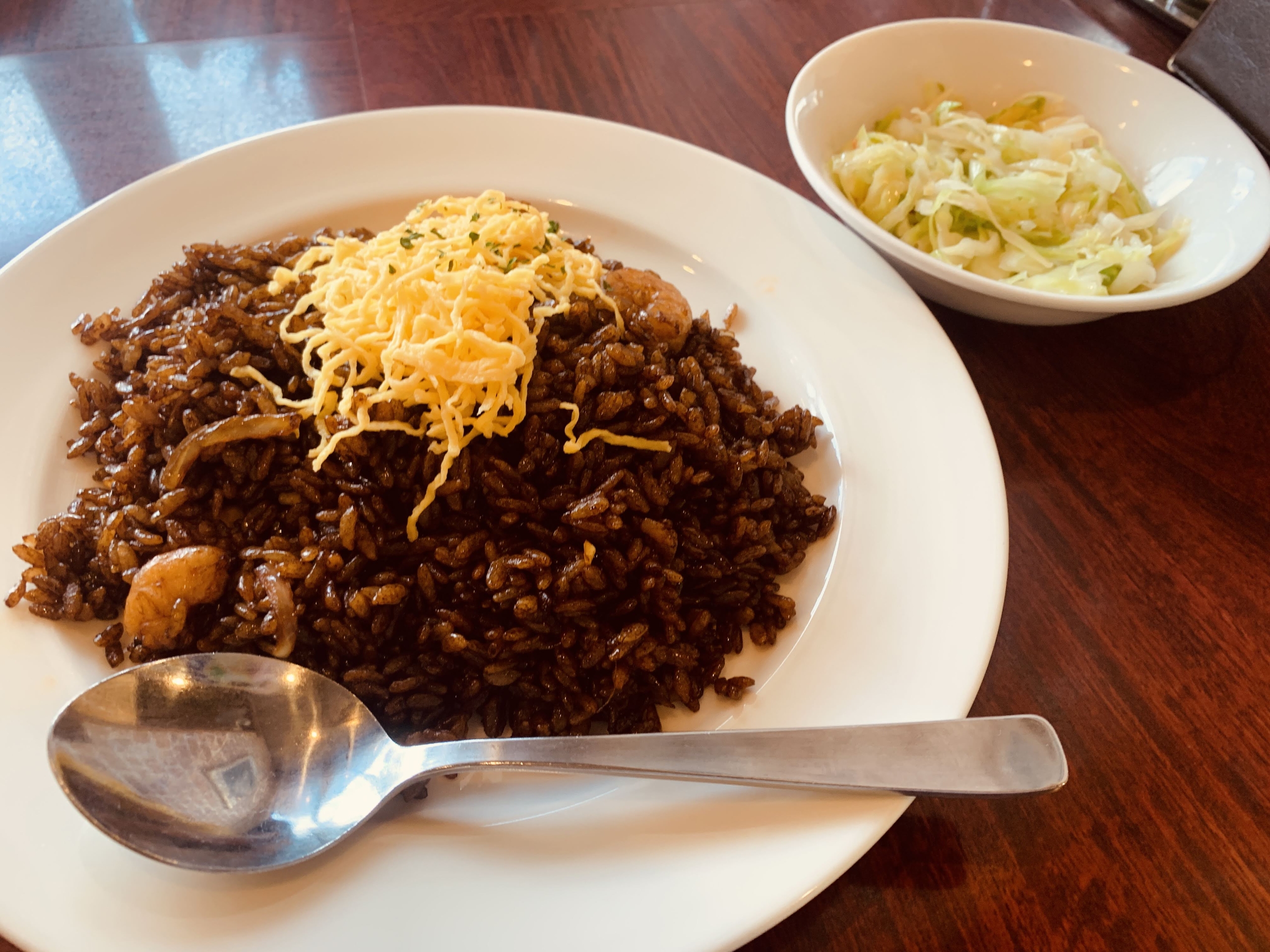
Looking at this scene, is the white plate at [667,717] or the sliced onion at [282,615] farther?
the sliced onion at [282,615]

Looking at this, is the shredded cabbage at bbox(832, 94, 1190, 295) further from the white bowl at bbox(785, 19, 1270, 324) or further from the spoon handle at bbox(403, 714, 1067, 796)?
the spoon handle at bbox(403, 714, 1067, 796)

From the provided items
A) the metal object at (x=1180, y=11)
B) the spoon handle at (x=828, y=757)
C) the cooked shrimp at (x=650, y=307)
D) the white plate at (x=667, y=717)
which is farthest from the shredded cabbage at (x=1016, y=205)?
the metal object at (x=1180, y=11)

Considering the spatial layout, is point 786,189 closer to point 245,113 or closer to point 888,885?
point 888,885

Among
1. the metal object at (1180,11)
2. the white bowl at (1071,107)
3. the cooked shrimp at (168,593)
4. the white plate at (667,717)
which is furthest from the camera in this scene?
the metal object at (1180,11)

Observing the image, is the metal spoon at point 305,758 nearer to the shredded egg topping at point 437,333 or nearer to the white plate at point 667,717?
the white plate at point 667,717

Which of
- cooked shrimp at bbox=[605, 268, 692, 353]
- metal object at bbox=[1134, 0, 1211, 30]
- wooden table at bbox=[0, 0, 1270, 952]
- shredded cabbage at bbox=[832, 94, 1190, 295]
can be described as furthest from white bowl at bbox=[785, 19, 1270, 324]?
metal object at bbox=[1134, 0, 1211, 30]

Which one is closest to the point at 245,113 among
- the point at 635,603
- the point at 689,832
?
the point at 635,603
